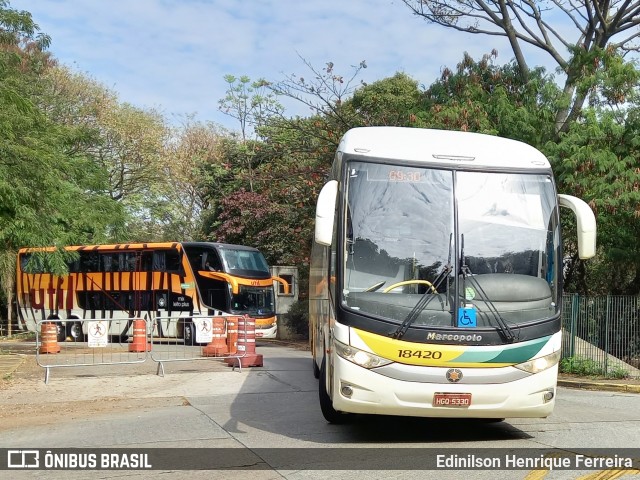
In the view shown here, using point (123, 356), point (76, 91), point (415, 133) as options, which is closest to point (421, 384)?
point (415, 133)

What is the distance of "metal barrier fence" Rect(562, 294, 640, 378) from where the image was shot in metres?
16.9

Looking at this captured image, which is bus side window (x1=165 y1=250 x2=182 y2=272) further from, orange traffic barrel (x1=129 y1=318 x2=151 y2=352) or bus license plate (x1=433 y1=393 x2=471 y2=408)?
bus license plate (x1=433 y1=393 x2=471 y2=408)

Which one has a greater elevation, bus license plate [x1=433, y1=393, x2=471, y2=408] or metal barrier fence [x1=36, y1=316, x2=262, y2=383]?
bus license plate [x1=433, y1=393, x2=471, y2=408]

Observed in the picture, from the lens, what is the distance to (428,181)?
28.6ft

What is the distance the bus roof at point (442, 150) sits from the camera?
8805 mm

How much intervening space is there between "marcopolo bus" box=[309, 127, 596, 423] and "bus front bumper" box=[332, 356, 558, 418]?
0.5 inches

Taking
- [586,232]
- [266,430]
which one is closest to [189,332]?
[266,430]

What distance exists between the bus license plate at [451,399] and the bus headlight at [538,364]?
65cm

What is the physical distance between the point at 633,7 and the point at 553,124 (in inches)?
182

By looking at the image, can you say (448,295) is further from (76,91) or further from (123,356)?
(76,91)

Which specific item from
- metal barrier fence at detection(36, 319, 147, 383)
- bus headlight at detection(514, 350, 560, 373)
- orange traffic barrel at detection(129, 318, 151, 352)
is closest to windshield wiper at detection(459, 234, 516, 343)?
bus headlight at detection(514, 350, 560, 373)

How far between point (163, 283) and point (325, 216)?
70.2 ft

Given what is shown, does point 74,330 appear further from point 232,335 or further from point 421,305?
point 421,305

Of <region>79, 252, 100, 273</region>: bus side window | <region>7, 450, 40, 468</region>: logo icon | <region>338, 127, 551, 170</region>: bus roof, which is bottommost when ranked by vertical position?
<region>7, 450, 40, 468</region>: logo icon
